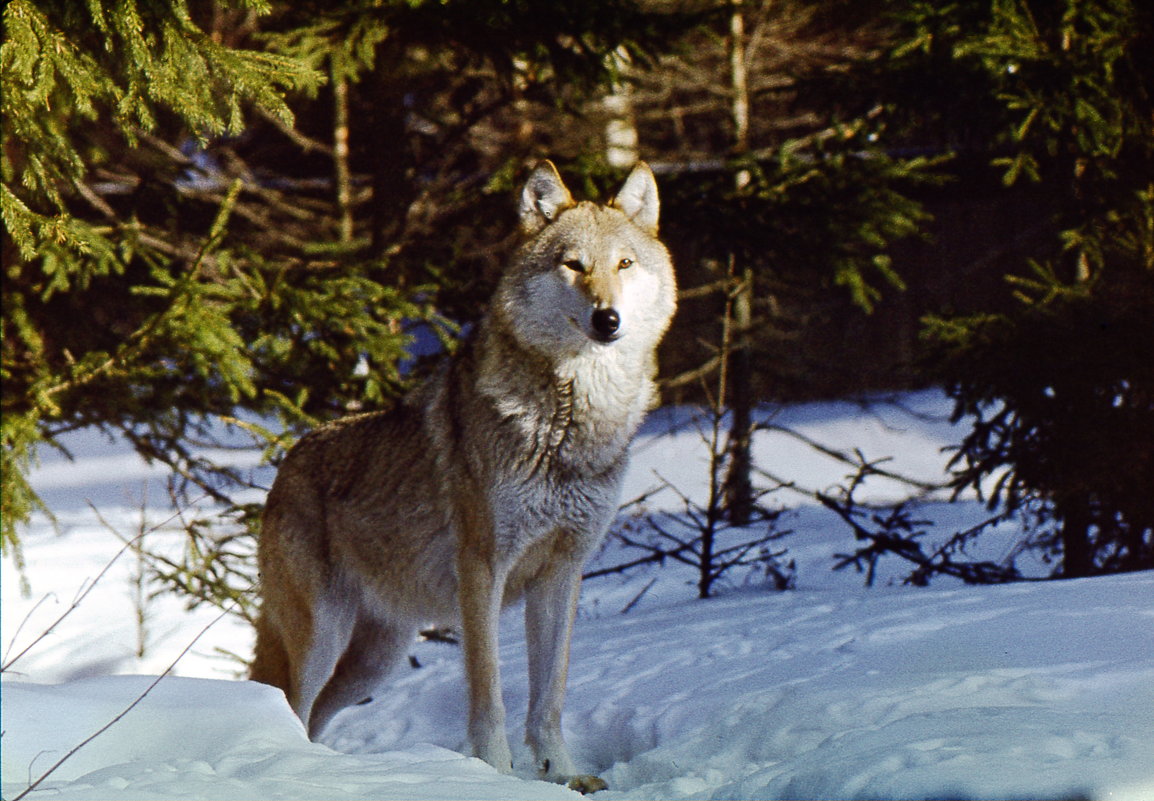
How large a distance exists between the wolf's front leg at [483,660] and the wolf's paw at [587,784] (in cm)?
29

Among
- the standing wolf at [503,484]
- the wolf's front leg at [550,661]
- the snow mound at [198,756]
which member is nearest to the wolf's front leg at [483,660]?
the standing wolf at [503,484]

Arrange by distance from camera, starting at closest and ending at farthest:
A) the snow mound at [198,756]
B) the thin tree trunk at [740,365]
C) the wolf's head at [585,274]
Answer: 1. the snow mound at [198,756]
2. the wolf's head at [585,274]
3. the thin tree trunk at [740,365]

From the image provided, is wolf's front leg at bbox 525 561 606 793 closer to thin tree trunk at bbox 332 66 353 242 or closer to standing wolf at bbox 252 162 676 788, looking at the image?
standing wolf at bbox 252 162 676 788

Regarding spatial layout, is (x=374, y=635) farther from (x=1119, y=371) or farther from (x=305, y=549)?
(x=1119, y=371)

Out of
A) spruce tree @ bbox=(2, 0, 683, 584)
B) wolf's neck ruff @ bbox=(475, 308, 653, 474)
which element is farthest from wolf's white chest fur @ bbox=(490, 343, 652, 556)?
spruce tree @ bbox=(2, 0, 683, 584)

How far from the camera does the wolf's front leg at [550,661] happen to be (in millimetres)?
4410

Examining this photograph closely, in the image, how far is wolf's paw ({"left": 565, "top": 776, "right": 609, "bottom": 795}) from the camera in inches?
163

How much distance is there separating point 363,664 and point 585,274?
2327mm

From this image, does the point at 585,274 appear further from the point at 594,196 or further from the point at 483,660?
the point at 594,196

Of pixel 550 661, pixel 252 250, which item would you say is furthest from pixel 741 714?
pixel 252 250

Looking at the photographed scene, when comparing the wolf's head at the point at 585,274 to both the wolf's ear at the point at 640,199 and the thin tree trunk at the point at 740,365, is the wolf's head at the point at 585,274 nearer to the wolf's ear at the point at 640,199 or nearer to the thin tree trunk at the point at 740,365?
the wolf's ear at the point at 640,199

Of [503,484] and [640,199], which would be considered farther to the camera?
[640,199]

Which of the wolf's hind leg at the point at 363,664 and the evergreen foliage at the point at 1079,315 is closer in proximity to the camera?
the wolf's hind leg at the point at 363,664

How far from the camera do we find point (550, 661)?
453 centimetres
